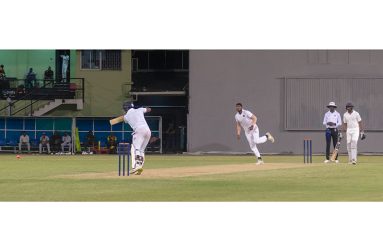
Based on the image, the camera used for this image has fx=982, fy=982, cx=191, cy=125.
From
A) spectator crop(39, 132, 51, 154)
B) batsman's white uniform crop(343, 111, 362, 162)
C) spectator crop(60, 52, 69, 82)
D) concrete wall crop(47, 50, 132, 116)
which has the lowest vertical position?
spectator crop(39, 132, 51, 154)

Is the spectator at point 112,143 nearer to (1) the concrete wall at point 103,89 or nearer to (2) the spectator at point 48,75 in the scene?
(1) the concrete wall at point 103,89

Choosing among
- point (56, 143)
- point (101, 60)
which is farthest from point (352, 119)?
point (101, 60)

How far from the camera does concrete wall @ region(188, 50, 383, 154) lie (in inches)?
1905

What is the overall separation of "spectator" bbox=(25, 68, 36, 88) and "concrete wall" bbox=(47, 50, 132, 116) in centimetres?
187

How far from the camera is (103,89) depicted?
5241cm

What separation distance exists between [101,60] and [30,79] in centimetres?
391

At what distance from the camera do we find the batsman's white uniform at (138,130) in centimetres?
2544

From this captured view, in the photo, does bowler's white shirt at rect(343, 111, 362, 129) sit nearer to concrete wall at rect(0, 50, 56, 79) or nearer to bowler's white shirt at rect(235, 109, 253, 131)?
bowler's white shirt at rect(235, 109, 253, 131)

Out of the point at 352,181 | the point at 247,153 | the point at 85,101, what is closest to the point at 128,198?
the point at 352,181

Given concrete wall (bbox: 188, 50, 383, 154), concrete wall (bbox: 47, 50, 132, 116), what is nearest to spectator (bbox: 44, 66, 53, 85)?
concrete wall (bbox: 47, 50, 132, 116)

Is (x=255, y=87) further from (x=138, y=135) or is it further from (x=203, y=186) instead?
(x=203, y=186)

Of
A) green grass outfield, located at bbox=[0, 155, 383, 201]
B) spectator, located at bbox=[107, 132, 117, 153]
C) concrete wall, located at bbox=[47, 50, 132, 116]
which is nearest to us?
green grass outfield, located at bbox=[0, 155, 383, 201]

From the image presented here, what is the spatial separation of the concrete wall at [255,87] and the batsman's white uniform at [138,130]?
23.5 m

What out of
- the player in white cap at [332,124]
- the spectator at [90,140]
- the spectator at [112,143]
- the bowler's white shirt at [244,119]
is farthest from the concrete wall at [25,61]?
the bowler's white shirt at [244,119]
